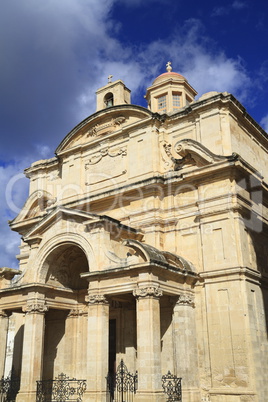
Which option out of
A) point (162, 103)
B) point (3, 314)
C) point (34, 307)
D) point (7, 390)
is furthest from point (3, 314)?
point (162, 103)

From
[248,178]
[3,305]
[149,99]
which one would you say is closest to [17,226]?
[3,305]

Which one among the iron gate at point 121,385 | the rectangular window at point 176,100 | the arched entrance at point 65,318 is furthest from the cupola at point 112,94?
the iron gate at point 121,385

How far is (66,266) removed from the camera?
19094mm

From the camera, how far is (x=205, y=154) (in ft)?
57.1

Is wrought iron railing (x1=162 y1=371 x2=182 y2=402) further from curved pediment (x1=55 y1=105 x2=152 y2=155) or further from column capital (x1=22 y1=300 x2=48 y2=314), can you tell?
curved pediment (x1=55 y1=105 x2=152 y2=155)

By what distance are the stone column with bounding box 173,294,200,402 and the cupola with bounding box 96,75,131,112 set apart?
11588 millimetres

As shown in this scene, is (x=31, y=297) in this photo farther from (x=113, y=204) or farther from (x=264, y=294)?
(x=264, y=294)

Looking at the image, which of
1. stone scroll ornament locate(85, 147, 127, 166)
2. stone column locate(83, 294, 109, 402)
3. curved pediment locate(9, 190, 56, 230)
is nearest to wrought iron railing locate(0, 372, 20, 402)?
stone column locate(83, 294, 109, 402)

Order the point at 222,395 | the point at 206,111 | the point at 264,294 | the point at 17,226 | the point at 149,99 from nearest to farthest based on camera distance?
the point at 222,395
the point at 264,294
the point at 206,111
the point at 17,226
the point at 149,99

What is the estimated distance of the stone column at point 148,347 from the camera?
44.0 ft

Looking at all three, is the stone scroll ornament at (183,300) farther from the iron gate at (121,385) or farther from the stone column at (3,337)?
the stone column at (3,337)

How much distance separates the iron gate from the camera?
588 inches

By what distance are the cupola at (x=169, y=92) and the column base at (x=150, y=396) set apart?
15311mm

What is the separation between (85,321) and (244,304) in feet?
23.4
